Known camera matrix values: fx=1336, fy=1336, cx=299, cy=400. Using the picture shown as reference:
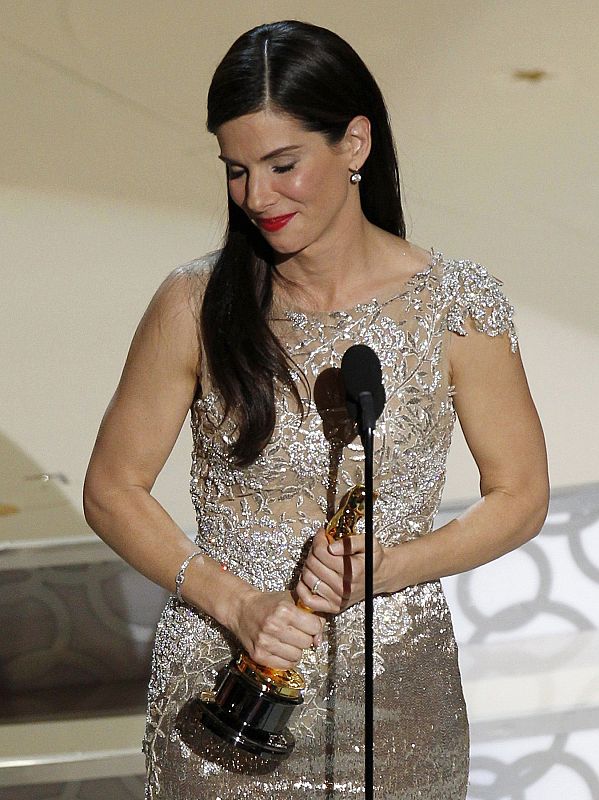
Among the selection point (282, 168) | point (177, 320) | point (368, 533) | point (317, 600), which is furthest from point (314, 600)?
point (282, 168)

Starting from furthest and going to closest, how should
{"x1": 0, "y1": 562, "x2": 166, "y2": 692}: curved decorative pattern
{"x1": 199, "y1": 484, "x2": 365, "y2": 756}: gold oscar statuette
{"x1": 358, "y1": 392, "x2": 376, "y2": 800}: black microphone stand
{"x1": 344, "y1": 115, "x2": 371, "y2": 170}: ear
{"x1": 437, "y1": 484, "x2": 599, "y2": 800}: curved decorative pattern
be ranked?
{"x1": 0, "y1": 562, "x2": 166, "y2": 692}: curved decorative pattern, {"x1": 437, "y1": 484, "x2": 599, "y2": 800}: curved decorative pattern, {"x1": 344, "y1": 115, "x2": 371, "y2": 170}: ear, {"x1": 199, "y1": 484, "x2": 365, "y2": 756}: gold oscar statuette, {"x1": 358, "y1": 392, "x2": 376, "y2": 800}: black microphone stand

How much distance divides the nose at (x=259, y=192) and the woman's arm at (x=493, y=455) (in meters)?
0.36

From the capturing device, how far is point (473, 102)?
4551mm

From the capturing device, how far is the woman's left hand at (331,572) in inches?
62.3

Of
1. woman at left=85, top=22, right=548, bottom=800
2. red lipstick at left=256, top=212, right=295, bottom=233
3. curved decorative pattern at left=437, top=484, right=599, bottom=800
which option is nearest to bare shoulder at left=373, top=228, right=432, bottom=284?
woman at left=85, top=22, right=548, bottom=800

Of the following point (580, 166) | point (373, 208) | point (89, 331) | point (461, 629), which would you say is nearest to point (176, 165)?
point (89, 331)

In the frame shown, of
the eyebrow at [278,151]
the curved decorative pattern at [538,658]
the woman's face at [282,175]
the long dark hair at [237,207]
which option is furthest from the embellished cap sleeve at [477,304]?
the curved decorative pattern at [538,658]

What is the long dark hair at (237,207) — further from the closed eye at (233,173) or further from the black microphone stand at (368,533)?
the black microphone stand at (368,533)

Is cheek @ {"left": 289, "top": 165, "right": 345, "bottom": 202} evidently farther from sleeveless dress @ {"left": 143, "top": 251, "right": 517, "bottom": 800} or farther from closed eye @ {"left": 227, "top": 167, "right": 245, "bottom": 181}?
sleeveless dress @ {"left": 143, "top": 251, "right": 517, "bottom": 800}

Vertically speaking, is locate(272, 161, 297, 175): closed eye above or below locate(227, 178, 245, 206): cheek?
above

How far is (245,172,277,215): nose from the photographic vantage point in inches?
63.9

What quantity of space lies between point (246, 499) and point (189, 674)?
25 cm

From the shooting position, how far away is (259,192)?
162cm

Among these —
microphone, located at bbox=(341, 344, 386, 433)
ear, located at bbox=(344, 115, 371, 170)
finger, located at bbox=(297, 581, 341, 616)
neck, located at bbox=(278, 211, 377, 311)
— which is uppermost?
ear, located at bbox=(344, 115, 371, 170)
